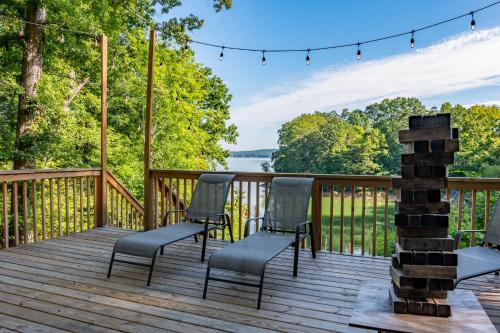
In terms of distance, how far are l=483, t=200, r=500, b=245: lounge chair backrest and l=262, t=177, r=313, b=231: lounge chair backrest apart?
1.77 metres

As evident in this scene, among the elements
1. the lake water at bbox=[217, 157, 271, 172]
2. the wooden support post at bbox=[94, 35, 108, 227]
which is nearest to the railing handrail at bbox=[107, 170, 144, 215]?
the wooden support post at bbox=[94, 35, 108, 227]

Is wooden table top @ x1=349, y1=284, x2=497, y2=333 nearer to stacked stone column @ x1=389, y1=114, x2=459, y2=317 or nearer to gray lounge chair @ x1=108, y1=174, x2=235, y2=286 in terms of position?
stacked stone column @ x1=389, y1=114, x2=459, y2=317

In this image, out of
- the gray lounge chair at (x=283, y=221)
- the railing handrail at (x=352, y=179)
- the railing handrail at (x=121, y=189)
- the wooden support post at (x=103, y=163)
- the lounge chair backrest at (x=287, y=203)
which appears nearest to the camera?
the gray lounge chair at (x=283, y=221)

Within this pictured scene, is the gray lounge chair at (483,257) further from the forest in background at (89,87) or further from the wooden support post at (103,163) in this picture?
the forest in background at (89,87)

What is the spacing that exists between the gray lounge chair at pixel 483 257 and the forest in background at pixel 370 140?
5.03 metres

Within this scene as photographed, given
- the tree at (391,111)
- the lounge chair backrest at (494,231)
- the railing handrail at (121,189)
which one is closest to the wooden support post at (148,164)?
the railing handrail at (121,189)

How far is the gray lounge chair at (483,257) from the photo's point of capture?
8.95 ft

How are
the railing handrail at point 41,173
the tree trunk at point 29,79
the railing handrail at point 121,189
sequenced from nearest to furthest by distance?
the railing handrail at point 41,173 → the railing handrail at point 121,189 → the tree trunk at point 29,79

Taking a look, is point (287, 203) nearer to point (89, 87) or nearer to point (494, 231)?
point (494, 231)

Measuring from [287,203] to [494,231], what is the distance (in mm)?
2057

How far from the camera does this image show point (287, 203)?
4.28 m

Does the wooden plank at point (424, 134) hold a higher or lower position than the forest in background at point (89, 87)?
lower

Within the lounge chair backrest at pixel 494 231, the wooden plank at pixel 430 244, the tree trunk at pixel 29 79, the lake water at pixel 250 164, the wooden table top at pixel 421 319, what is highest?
the tree trunk at pixel 29 79

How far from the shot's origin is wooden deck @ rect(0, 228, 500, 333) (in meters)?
2.63
